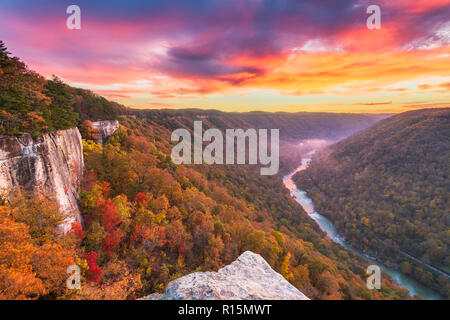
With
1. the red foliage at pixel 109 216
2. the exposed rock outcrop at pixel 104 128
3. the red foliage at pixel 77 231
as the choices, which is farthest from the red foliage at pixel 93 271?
the exposed rock outcrop at pixel 104 128

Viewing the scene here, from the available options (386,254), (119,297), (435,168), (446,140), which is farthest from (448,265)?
(119,297)

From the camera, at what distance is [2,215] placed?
10414mm

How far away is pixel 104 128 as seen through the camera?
3688 cm

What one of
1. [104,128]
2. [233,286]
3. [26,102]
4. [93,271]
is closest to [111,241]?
[93,271]

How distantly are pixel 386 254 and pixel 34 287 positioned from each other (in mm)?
119157

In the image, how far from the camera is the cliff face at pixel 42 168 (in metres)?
12.1

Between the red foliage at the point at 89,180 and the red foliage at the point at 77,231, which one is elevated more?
the red foliage at the point at 89,180

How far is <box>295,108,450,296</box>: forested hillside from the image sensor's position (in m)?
81.8

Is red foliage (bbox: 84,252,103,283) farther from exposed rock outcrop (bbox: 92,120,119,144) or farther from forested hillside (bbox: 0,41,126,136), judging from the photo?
exposed rock outcrop (bbox: 92,120,119,144)

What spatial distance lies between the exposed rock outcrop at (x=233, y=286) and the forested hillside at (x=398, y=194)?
99.0 m

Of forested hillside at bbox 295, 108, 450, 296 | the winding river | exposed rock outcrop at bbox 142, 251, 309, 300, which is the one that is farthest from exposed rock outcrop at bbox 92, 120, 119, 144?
forested hillside at bbox 295, 108, 450, 296

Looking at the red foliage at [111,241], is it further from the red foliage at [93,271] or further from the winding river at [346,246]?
the winding river at [346,246]
